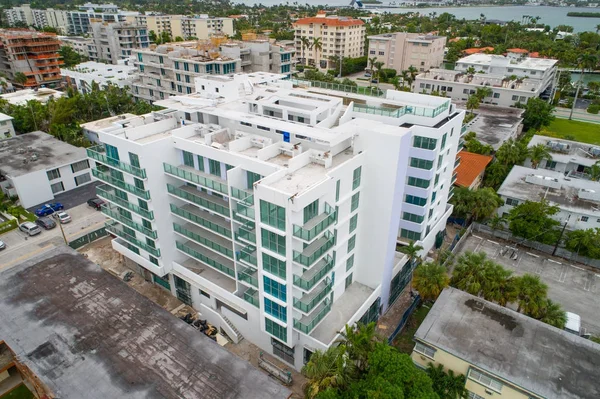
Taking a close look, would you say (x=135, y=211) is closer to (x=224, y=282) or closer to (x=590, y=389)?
(x=224, y=282)

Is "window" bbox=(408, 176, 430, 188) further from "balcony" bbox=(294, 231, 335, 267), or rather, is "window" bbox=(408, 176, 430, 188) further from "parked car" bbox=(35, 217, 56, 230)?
"parked car" bbox=(35, 217, 56, 230)

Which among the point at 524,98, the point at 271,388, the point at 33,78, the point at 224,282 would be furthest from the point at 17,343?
the point at 33,78

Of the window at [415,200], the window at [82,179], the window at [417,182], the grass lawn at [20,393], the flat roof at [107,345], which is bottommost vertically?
the grass lawn at [20,393]

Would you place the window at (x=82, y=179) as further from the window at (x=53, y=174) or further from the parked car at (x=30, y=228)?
the parked car at (x=30, y=228)

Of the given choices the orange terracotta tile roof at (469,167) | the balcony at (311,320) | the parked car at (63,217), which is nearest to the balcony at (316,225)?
the balcony at (311,320)

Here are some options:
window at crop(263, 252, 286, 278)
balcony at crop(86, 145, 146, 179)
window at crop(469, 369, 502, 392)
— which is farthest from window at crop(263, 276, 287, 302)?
balcony at crop(86, 145, 146, 179)

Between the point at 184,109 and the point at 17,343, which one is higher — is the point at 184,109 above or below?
above
